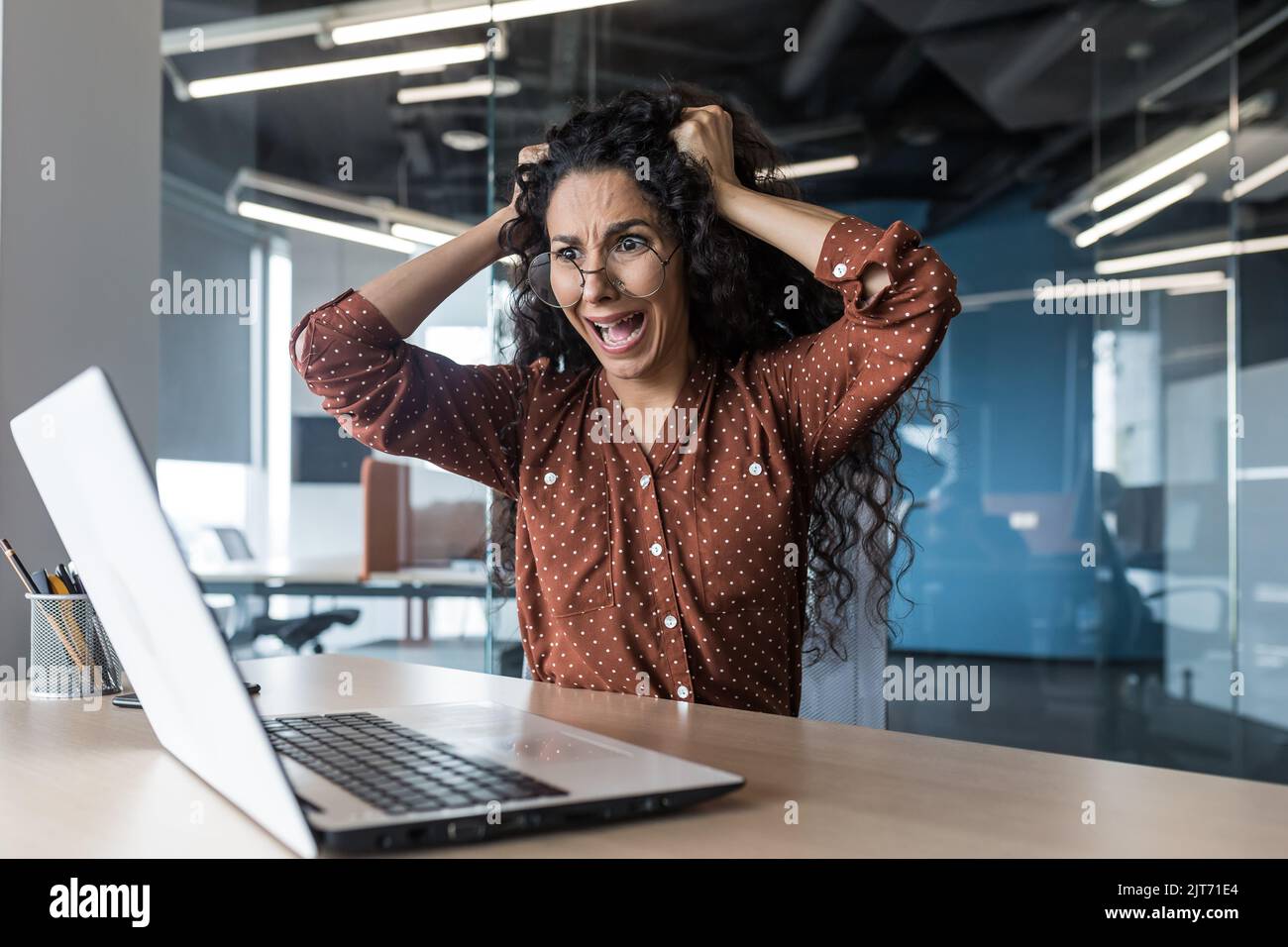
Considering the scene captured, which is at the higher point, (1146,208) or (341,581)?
(1146,208)

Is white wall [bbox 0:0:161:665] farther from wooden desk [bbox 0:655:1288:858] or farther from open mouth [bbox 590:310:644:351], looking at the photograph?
open mouth [bbox 590:310:644:351]

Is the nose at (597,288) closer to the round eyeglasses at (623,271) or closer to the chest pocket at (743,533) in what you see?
the round eyeglasses at (623,271)

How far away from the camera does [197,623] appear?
20.9 inches

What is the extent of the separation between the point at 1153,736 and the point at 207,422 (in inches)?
135

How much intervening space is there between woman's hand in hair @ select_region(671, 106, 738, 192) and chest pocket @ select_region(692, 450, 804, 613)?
40 cm

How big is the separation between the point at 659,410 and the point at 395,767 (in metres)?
0.95

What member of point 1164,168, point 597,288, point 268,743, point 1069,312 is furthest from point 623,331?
point 1069,312

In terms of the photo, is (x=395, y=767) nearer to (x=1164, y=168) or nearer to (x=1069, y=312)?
(x=1164, y=168)

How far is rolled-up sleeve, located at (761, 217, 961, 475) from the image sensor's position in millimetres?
1286

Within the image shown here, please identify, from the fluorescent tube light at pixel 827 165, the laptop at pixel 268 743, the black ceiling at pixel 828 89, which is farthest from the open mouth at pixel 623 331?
the fluorescent tube light at pixel 827 165

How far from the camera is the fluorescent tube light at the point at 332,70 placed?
10.8ft

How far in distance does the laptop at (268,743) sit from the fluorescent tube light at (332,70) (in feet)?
9.37

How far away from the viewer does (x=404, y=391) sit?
1511 millimetres
